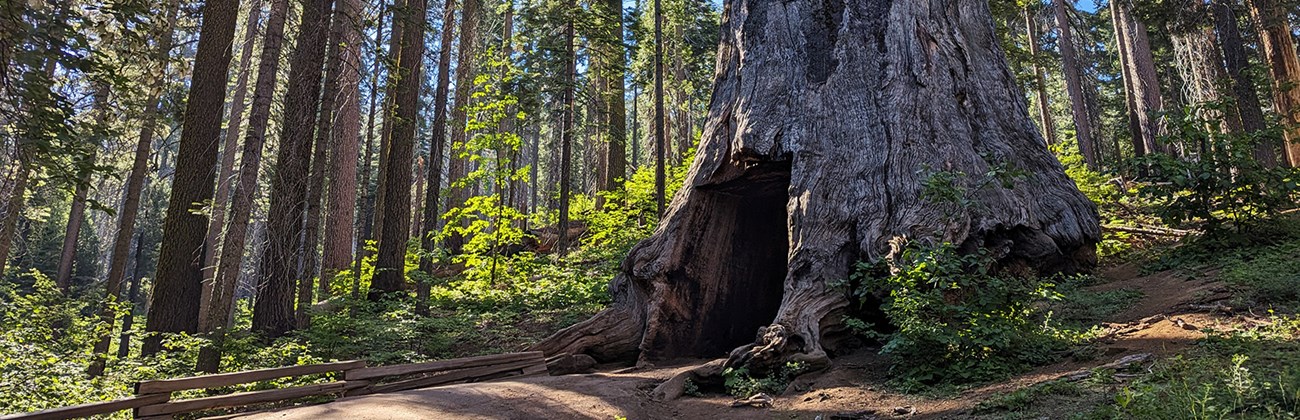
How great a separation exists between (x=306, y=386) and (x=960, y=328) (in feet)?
19.8

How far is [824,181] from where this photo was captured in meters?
8.05

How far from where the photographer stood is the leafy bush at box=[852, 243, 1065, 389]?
212 inches

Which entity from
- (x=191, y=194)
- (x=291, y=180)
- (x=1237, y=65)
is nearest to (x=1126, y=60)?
(x=1237, y=65)

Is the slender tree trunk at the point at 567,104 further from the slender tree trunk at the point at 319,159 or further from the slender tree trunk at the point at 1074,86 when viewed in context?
the slender tree trunk at the point at 1074,86

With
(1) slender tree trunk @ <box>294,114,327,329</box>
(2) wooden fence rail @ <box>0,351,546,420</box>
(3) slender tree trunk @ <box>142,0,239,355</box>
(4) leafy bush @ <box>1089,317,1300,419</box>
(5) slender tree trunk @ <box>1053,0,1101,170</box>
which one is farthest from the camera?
(5) slender tree trunk @ <box>1053,0,1101,170</box>

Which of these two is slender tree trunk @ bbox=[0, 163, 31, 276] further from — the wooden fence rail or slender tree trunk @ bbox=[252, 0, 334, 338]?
slender tree trunk @ bbox=[252, 0, 334, 338]

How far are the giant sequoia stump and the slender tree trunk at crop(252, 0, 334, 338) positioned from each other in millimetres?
4077

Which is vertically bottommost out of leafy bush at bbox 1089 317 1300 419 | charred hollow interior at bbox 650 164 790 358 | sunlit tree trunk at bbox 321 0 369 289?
leafy bush at bbox 1089 317 1300 419

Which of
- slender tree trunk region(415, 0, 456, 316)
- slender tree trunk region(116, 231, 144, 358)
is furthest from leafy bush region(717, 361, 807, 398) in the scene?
slender tree trunk region(116, 231, 144, 358)

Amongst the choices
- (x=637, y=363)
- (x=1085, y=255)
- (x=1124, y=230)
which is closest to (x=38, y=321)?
(x=637, y=363)

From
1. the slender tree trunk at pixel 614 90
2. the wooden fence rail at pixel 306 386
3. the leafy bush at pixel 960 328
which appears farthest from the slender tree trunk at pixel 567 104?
the leafy bush at pixel 960 328

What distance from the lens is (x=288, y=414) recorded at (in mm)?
5320

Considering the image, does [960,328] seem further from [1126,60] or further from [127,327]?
[127,327]

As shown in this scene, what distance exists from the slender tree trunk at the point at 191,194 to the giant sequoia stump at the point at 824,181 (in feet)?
19.0
